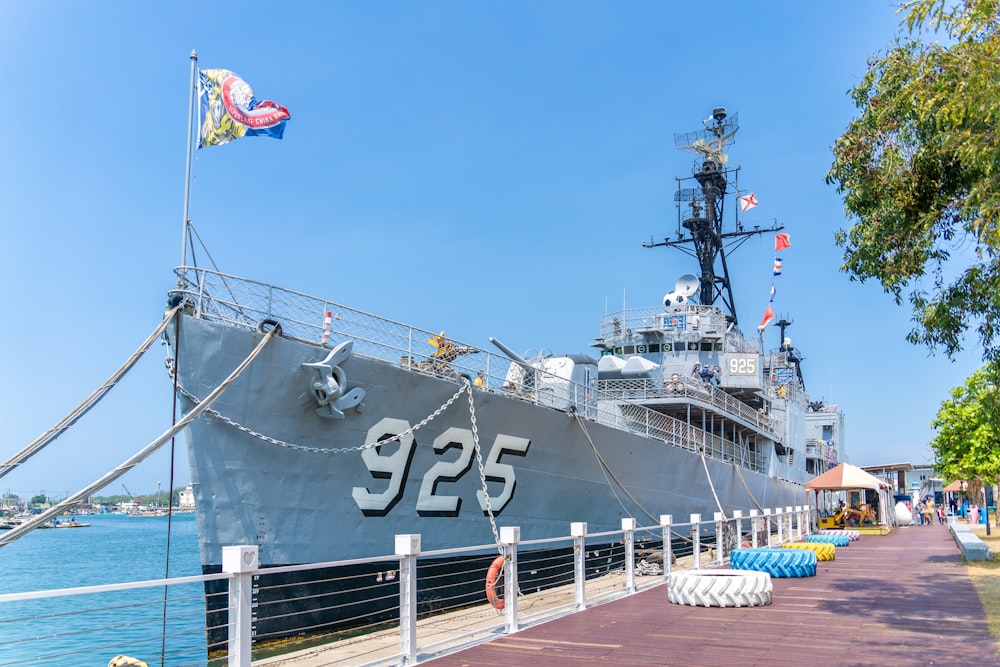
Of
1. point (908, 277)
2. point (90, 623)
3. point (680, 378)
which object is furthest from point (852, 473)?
point (90, 623)

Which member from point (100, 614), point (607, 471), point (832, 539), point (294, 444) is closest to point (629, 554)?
point (294, 444)

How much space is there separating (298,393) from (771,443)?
67.3ft

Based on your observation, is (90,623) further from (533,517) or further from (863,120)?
(863,120)

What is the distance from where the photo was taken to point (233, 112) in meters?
9.71

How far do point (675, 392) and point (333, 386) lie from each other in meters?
11.1

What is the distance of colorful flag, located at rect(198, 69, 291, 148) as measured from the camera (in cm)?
966

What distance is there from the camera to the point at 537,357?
16.7 meters

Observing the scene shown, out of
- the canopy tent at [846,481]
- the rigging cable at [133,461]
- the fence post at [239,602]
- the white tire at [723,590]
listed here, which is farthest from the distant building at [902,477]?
the fence post at [239,602]

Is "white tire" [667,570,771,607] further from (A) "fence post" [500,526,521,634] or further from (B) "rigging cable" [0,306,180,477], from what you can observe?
(B) "rigging cable" [0,306,180,477]

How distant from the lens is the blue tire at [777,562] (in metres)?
11.6

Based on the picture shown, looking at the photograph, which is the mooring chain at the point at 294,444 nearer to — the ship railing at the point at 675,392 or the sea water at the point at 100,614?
the sea water at the point at 100,614

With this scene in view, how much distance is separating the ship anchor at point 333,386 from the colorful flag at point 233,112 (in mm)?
2775

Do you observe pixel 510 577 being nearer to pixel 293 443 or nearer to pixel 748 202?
pixel 293 443

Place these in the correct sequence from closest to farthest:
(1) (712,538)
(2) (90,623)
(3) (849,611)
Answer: (3) (849,611)
(2) (90,623)
(1) (712,538)
